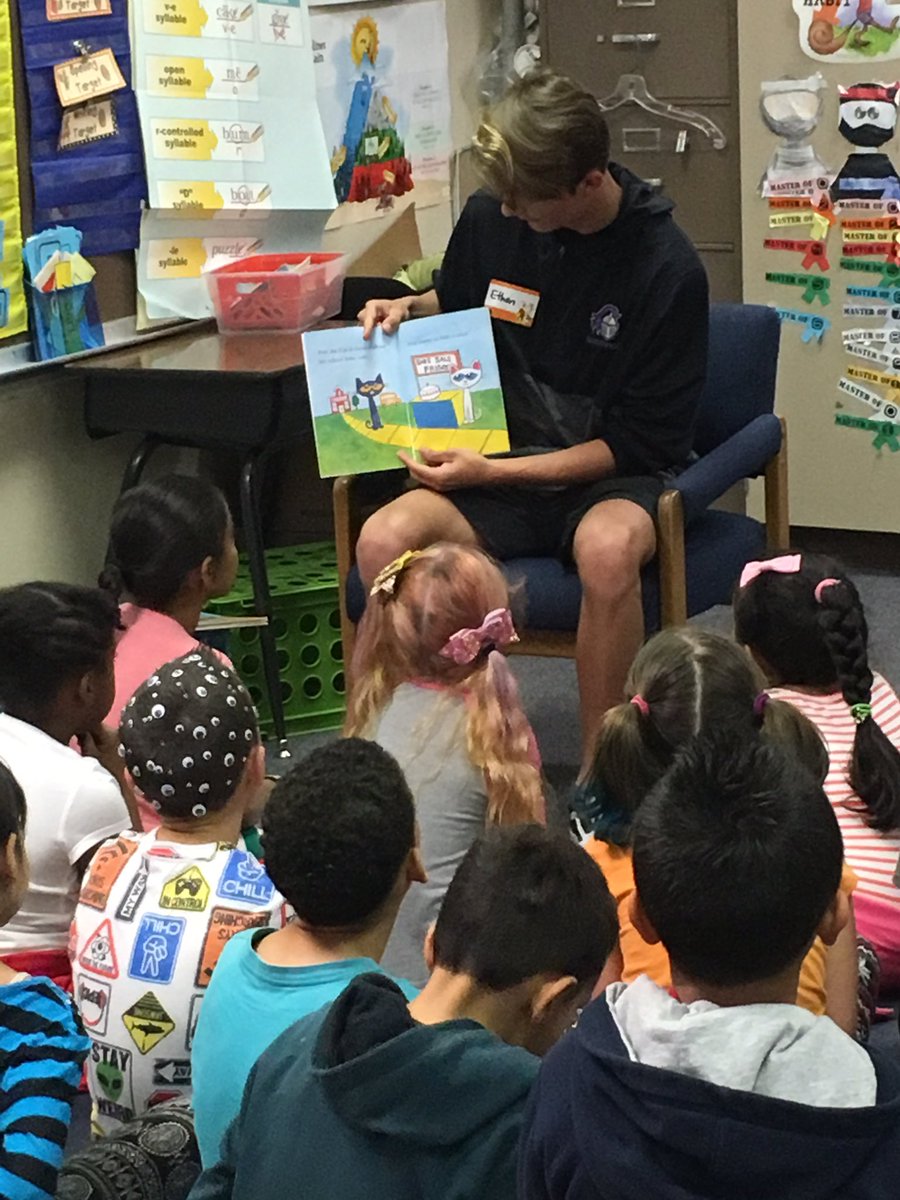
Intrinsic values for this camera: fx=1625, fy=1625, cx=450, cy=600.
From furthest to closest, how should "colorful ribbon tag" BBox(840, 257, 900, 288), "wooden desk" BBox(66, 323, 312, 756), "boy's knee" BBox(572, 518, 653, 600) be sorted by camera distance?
"colorful ribbon tag" BBox(840, 257, 900, 288)
"wooden desk" BBox(66, 323, 312, 756)
"boy's knee" BBox(572, 518, 653, 600)

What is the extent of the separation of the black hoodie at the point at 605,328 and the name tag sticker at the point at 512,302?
0.04ft

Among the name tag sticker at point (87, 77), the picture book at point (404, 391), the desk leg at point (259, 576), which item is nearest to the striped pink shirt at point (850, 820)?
the picture book at point (404, 391)

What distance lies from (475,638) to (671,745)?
39cm

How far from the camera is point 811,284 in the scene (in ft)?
13.0

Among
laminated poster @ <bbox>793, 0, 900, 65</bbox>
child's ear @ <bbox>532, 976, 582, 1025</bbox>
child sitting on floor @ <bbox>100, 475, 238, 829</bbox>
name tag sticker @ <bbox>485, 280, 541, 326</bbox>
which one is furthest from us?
laminated poster @ <bbox>793, 0, 900, 65</bbox>

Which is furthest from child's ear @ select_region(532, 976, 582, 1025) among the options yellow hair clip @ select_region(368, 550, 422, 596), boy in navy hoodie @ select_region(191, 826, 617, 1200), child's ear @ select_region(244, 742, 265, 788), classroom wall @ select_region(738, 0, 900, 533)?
classroom wall @ select_region(738, 0, 900, 533)

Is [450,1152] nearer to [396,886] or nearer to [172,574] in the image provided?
[396,886]

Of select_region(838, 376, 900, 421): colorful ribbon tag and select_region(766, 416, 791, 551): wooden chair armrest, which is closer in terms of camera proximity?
select_region(766, 416, 791, 551): wooden chair armrest

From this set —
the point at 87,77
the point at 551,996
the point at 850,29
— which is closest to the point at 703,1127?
the point at 551,996

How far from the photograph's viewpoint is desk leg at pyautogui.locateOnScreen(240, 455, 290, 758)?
310 centimetres

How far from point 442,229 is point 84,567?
4.95ft

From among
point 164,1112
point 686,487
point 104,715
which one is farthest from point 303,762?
point 686,487

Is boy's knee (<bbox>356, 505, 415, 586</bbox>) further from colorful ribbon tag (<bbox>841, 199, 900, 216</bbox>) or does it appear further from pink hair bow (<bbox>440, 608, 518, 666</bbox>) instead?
colorful ribbon tag (<bbox>841, 199, 900, 216</bbox>)

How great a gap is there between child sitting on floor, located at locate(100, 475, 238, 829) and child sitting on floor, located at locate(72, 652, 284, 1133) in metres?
0.66
